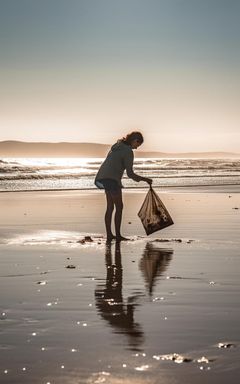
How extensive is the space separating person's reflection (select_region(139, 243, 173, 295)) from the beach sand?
0.01 meters

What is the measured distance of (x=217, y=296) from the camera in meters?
6.10

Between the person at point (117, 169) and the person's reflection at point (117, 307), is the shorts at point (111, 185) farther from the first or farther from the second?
the person's reflection at point (117, 307)

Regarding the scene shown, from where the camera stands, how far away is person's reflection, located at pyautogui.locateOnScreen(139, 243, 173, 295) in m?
7.18

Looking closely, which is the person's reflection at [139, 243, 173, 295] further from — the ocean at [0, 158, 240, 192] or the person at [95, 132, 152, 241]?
the ocean at [0, 158, 240, 192]

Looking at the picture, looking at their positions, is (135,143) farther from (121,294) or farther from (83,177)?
(83,177)

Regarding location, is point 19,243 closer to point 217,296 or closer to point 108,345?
point 217,296

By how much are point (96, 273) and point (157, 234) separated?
4550mm

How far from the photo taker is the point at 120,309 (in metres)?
5.65

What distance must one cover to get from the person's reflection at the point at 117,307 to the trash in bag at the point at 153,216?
3806mm

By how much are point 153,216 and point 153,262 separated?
3.37m

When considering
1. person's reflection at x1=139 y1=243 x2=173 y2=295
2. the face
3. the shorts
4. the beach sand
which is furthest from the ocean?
the beach sand

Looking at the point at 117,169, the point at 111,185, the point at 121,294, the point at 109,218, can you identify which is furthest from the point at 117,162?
the point at 121,294

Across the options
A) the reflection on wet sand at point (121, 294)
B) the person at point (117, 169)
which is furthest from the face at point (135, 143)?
the reflection on wet sand at point (121, 294)

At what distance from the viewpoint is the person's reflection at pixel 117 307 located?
4.85 metres
